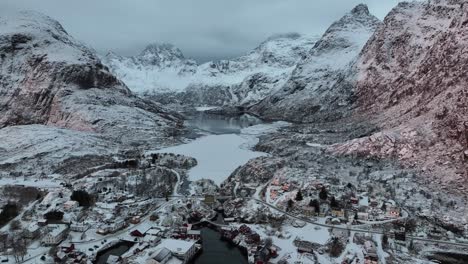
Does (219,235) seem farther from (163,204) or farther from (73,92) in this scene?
(73,92)

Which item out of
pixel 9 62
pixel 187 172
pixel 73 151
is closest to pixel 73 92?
pixel 9 62

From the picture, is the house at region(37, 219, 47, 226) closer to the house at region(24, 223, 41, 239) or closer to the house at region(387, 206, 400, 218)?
the house at region(24, 223, 41, 239)

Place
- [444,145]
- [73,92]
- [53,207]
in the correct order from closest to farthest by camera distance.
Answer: [53,207]
[444,145]
[73,92]

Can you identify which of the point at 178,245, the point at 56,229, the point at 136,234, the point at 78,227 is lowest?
the point at 56,229

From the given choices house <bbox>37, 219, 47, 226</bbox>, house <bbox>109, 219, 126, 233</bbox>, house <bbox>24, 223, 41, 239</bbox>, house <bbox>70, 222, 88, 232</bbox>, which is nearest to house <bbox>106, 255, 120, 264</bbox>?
house <bbox>109, 219, 126, 233</bbox>

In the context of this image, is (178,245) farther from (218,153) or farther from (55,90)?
(55,90)

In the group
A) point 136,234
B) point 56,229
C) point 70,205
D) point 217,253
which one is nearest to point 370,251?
point 217,253
